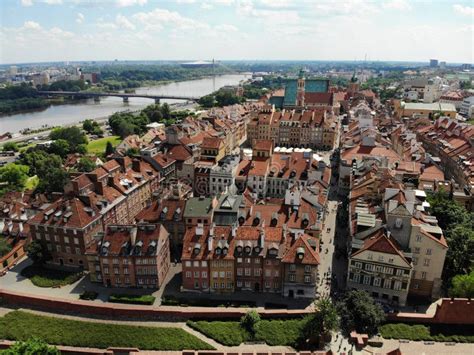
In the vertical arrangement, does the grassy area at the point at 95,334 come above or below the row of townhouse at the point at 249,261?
below

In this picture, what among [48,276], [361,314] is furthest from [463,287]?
[48,276]

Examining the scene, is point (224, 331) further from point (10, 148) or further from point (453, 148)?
point (10, 148)

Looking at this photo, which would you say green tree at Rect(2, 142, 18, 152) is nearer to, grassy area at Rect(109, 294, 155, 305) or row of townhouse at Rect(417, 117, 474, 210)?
grassy area at Rect(109, 294, 155, 305)

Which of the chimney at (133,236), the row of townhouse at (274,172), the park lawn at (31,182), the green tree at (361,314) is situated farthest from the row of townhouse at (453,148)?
the park lawn at (31,182)

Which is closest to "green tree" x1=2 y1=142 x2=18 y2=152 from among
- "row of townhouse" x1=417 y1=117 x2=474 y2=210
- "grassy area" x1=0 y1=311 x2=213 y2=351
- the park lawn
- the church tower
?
the park lawn

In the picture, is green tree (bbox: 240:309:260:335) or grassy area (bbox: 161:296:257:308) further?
grassy area (bbox: 161:296:257:308)

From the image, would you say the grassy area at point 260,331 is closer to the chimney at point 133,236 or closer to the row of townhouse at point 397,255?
the row of townhouse at point 397,255

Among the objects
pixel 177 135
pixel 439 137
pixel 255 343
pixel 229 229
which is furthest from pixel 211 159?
pixel 439 137

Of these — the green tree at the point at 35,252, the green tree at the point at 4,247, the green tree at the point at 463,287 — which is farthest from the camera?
the green tree at the point at 4,247
